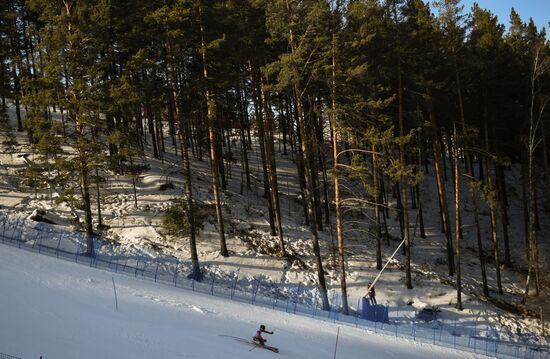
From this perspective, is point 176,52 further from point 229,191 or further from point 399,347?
point 399,347

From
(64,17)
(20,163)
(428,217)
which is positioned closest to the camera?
(64,17)

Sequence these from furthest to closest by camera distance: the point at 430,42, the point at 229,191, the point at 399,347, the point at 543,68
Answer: the point at 229,191
the point at 430,42
the point at 543,68
the point at 399,347

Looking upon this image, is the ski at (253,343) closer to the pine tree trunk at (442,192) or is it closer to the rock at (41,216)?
the rock at (41,216)

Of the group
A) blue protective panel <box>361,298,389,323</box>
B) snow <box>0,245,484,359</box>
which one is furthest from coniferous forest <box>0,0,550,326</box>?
snow <box>0,245,484,359</box>

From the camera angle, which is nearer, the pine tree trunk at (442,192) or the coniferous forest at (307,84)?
the coniferous forest at (307,84)

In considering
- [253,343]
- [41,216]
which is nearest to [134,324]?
[253,343]

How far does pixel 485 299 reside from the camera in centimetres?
2245

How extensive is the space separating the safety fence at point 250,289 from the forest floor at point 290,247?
1.56ft

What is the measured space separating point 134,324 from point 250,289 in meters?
10.3

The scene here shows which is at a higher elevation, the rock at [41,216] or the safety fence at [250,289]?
the rock at [41,216]

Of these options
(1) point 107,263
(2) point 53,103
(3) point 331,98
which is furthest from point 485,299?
(2) point 53,103

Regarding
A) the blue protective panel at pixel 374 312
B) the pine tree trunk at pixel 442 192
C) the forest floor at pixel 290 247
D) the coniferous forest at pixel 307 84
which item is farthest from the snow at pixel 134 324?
the pine tree trunk at pixel 442 192

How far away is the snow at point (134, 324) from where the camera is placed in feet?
28.2

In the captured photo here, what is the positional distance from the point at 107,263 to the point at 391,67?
17289 millimetres
